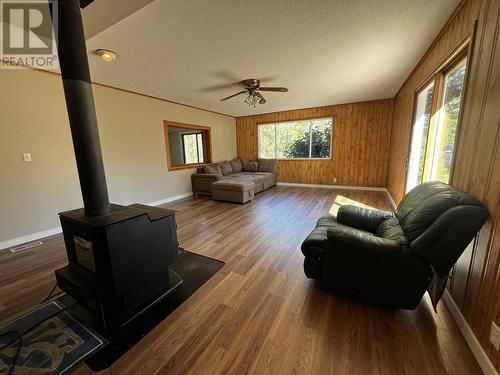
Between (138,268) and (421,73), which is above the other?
(421,73)

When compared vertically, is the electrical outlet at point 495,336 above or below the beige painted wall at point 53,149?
below

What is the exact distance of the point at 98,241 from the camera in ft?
4.28

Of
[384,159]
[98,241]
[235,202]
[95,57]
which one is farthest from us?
[384,159]

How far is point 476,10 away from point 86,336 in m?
3.68

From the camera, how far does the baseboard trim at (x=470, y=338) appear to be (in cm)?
108

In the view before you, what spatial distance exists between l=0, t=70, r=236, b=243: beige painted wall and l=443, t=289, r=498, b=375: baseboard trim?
4742 mm

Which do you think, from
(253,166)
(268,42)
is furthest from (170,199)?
(268,42)

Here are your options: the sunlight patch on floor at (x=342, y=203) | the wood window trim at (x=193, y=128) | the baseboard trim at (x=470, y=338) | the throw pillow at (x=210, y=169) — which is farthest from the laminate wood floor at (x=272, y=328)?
the throw pillow at (x=210, y=169)

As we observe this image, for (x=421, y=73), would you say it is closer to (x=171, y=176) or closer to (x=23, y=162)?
(x=171, y=176)

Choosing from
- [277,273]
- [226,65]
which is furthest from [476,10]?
[277,273]

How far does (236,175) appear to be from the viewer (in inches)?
234

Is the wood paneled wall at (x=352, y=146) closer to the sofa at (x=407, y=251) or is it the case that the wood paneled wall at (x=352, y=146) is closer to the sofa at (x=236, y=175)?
the sofa at (x=236, y=175)

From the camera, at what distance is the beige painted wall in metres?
2.68

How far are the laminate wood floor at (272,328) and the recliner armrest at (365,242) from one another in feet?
1.68
